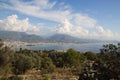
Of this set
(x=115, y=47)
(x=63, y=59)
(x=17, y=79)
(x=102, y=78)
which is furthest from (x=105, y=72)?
(x=63, y=59)

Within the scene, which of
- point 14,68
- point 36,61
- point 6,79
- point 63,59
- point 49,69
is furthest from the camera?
point 63,59

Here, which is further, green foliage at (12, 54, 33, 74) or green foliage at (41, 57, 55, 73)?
green foliage at (41, 57, 55, 73)

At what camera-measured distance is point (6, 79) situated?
20203 mm

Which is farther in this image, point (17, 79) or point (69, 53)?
point (69, 53)

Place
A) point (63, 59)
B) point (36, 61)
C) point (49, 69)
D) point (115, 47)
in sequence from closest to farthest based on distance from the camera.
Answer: point (115, 47)
point (49, 69)
point (36, 61)
point (63, 59)

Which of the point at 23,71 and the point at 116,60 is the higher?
the point at 116,60

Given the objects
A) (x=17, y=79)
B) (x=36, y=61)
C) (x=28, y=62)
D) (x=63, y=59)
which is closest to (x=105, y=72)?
(x=17, y=79)

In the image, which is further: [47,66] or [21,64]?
[47,66]

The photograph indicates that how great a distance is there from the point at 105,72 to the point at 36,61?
25.2m

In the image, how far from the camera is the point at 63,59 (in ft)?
139

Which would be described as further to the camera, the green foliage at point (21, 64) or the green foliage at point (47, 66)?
the green foliage at point (47, 66)

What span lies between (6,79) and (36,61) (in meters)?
18.2

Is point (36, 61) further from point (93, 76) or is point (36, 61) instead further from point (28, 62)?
point (93, 76)

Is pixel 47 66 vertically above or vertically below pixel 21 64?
below
